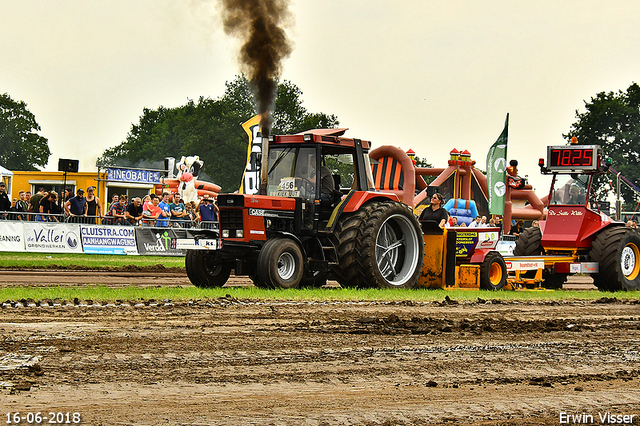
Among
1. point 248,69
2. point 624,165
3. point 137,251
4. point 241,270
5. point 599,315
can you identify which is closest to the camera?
point 599,315

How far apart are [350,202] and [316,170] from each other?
0.81m

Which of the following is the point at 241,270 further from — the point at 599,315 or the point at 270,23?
the point at 599,315

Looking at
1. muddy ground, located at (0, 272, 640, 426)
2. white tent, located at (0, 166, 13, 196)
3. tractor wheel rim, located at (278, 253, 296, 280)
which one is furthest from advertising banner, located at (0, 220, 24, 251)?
white tent, located at (0, 166, 13, 196)

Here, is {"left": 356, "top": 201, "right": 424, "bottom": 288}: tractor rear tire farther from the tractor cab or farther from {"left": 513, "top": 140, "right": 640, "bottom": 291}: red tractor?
{"left": 513, "top": 140, "right": 640, "bottom": 291}: red tractor

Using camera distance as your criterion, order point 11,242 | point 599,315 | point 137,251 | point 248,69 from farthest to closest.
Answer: point 137,251, point 11,242, point 248,69, point 599,315

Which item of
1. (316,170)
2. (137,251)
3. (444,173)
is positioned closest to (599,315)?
(316,170)

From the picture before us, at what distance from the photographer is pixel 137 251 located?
72.0 feet

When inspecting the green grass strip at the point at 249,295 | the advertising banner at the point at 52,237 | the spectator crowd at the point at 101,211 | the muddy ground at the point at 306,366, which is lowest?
the muddy ground at the point at 306,366

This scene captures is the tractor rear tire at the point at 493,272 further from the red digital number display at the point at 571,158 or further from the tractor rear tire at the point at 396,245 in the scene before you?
the red digital number display at the point at 571,158

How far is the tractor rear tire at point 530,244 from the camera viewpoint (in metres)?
15.5

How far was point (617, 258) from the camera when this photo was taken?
14.6 meters

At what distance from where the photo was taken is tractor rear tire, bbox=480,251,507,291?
1361 centimetres

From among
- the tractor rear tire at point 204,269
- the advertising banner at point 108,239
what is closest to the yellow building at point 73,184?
the advertising banner at point 108,239

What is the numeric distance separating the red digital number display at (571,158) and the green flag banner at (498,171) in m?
11.2
